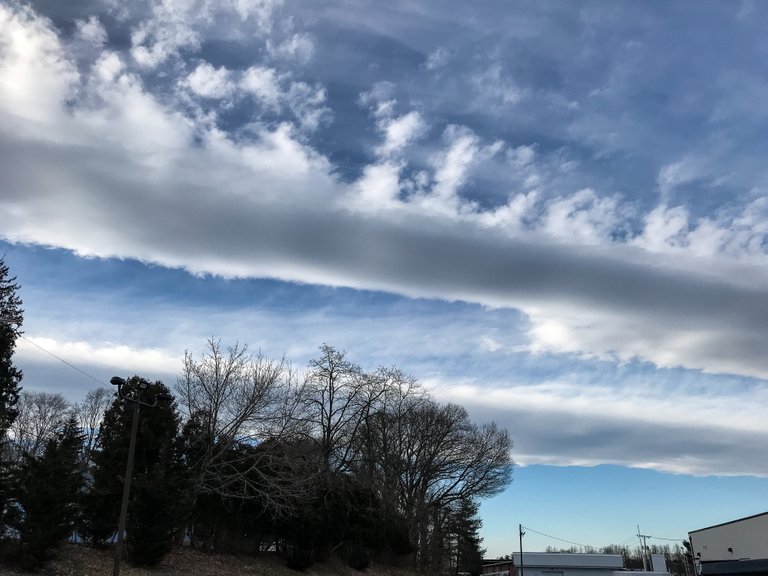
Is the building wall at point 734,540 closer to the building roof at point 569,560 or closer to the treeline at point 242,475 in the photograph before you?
the building roof at point 569,560

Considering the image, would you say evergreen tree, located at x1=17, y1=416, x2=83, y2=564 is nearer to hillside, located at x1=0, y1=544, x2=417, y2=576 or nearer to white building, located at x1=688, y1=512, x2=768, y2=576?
hillside, located at x1=0, y1=544, x2=417, y2=576

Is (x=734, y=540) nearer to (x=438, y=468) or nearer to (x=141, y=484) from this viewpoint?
(x=438, y=468)

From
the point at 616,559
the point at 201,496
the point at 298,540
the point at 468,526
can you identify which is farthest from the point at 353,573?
the point at 616,559

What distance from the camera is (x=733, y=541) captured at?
2736 inches

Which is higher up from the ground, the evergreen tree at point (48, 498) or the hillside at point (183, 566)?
the evergreen tree at point (48, 498)

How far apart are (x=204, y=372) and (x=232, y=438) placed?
11.0 feet

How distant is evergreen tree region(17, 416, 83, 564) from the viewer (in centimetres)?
1817

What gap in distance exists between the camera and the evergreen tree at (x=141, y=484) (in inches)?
879

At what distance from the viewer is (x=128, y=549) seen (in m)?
22.6

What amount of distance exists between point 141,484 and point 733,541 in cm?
7048

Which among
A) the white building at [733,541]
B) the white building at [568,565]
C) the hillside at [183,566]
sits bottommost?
the hillside at [183,566]

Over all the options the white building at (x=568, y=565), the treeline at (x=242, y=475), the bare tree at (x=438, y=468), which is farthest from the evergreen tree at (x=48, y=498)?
the white building at (x=568, y=565)

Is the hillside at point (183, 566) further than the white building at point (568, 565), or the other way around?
the white building at point (568, 565)

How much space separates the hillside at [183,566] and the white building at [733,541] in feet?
150
